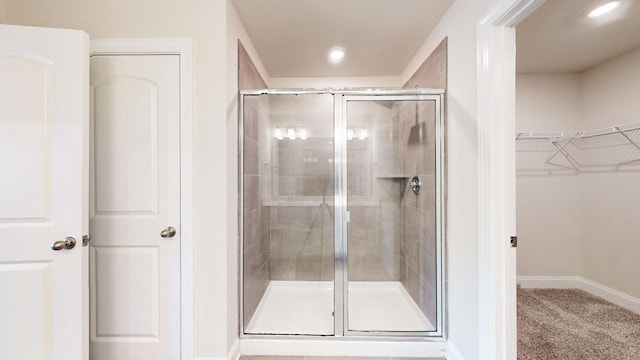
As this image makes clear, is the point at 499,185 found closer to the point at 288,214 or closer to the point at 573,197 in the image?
the point at 288,214

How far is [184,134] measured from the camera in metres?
1.64

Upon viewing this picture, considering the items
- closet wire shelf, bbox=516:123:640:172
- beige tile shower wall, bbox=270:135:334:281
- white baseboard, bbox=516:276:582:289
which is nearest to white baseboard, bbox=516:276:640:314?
white baseboard, bbox=516:276:582:289

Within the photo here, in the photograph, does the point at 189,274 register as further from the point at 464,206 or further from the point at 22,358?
the point at 464,206

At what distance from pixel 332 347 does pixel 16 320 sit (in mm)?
1825

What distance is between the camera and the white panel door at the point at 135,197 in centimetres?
163

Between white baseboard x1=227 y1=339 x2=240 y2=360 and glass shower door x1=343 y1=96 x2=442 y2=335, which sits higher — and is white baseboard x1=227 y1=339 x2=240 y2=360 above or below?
below

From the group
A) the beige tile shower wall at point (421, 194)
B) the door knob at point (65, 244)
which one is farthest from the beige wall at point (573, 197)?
the door knob at point (65, 244)

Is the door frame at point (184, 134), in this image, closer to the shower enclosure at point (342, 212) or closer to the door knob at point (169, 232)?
the door knob at point (169, 232)

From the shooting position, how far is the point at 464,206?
1.66 metres

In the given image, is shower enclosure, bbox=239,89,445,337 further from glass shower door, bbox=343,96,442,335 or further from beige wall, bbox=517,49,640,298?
beige wall, bbox=517,49,640,298

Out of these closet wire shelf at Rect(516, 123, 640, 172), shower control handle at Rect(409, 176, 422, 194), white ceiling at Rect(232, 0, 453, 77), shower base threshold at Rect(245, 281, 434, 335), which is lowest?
shower base threshold at Rect(245, 281, 434, 335)

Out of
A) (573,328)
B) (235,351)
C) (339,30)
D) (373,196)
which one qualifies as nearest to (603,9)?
(339,30)

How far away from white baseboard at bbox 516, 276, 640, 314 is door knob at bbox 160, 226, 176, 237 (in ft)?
11.7

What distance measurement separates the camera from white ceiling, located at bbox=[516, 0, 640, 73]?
183 cm
